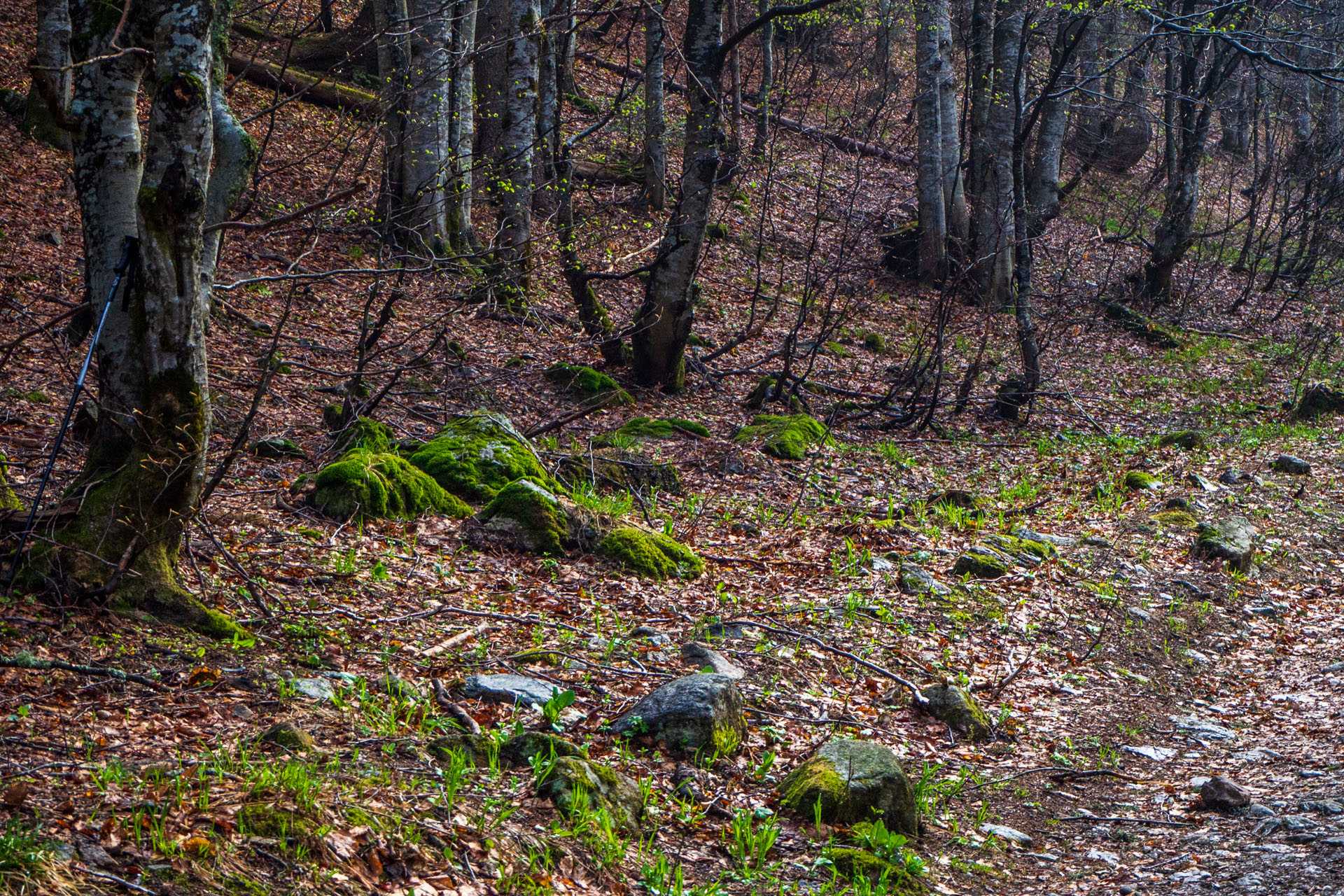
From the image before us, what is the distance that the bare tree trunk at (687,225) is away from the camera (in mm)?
10688

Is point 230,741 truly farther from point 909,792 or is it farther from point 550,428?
point 550,428

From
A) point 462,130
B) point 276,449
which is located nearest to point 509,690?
point 276,449

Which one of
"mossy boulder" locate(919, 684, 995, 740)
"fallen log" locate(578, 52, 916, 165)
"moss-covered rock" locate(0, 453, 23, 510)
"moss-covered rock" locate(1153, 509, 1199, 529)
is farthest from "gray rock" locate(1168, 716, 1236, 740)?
"fallen log" locate(578, 52, 916, 165)

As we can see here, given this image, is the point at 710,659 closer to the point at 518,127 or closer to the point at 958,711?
the point at 958,711

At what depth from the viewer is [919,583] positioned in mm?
7043

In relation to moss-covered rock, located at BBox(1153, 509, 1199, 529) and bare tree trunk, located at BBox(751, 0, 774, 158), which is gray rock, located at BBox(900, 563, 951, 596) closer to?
moss-covered rock, located at BBox(1153, 509, 1199, 529)

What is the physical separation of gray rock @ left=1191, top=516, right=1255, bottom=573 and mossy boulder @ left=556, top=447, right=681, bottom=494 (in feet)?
14.3

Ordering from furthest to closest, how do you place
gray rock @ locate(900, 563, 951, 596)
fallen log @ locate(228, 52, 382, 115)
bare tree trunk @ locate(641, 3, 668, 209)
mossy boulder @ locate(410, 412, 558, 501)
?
1. bare tree trunk @ locate(641, 3, 668, 209)
2. fallen log @ locate(228, 52, 382, 115)
3. mossy boulder @ locate(410, 412, 558, 501)
4. gray rock @ locate(900, 563, 951, 596)

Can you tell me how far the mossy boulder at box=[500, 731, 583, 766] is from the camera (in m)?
3.96

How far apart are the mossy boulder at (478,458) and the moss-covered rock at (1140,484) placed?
19.9ft

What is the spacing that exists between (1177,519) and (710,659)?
578 cm

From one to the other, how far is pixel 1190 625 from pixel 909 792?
13.1 feet

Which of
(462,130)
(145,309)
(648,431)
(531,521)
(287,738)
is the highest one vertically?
(462,130)

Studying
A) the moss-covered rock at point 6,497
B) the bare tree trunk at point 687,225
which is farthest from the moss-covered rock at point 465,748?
the bare tree trunk at point 687,225
